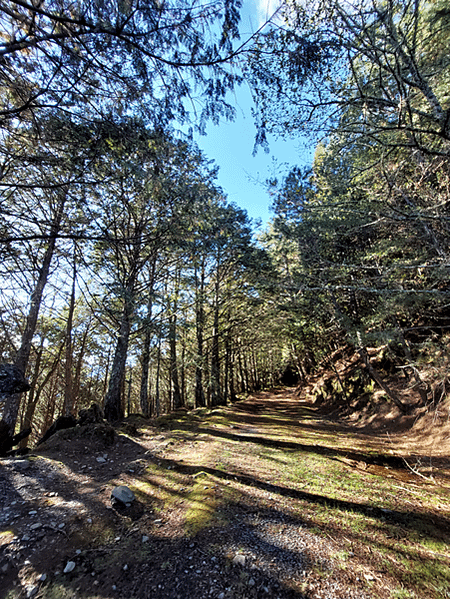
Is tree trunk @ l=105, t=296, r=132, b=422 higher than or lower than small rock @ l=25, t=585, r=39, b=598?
higher

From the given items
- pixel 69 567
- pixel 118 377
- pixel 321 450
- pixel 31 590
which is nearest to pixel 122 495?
pixel 69 567

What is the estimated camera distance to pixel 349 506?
3.46 metres

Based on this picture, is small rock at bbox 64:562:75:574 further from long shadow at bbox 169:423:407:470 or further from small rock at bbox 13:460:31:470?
long shadow at bbox 169:423:407:470

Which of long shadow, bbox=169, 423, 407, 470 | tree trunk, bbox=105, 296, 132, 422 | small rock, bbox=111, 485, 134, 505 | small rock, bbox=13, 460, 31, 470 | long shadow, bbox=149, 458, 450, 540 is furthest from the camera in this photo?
tree trunk, bbox=105, 296, 132, 422

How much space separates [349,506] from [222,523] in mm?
1835

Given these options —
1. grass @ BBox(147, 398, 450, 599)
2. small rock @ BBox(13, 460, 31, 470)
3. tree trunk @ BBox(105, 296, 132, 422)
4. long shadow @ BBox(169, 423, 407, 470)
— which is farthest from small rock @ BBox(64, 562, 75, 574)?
tree trunk @ BBox(105, 296, 132, 422)

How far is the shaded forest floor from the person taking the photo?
2234mm

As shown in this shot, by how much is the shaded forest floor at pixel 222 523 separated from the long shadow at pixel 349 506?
22 millimetres

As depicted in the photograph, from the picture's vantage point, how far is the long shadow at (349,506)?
3146 millimetres

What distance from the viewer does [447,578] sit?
2295 millimetres

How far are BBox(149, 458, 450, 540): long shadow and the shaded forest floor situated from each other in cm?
2

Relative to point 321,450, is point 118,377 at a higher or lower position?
higher

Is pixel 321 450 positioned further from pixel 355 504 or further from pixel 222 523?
pixel 222 523

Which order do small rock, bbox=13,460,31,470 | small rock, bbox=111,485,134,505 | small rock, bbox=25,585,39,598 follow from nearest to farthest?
small rock, bbox=25,585,39,598
small rock, bbox=111,485,134,505
small rock, bbox=13,460,31,470
